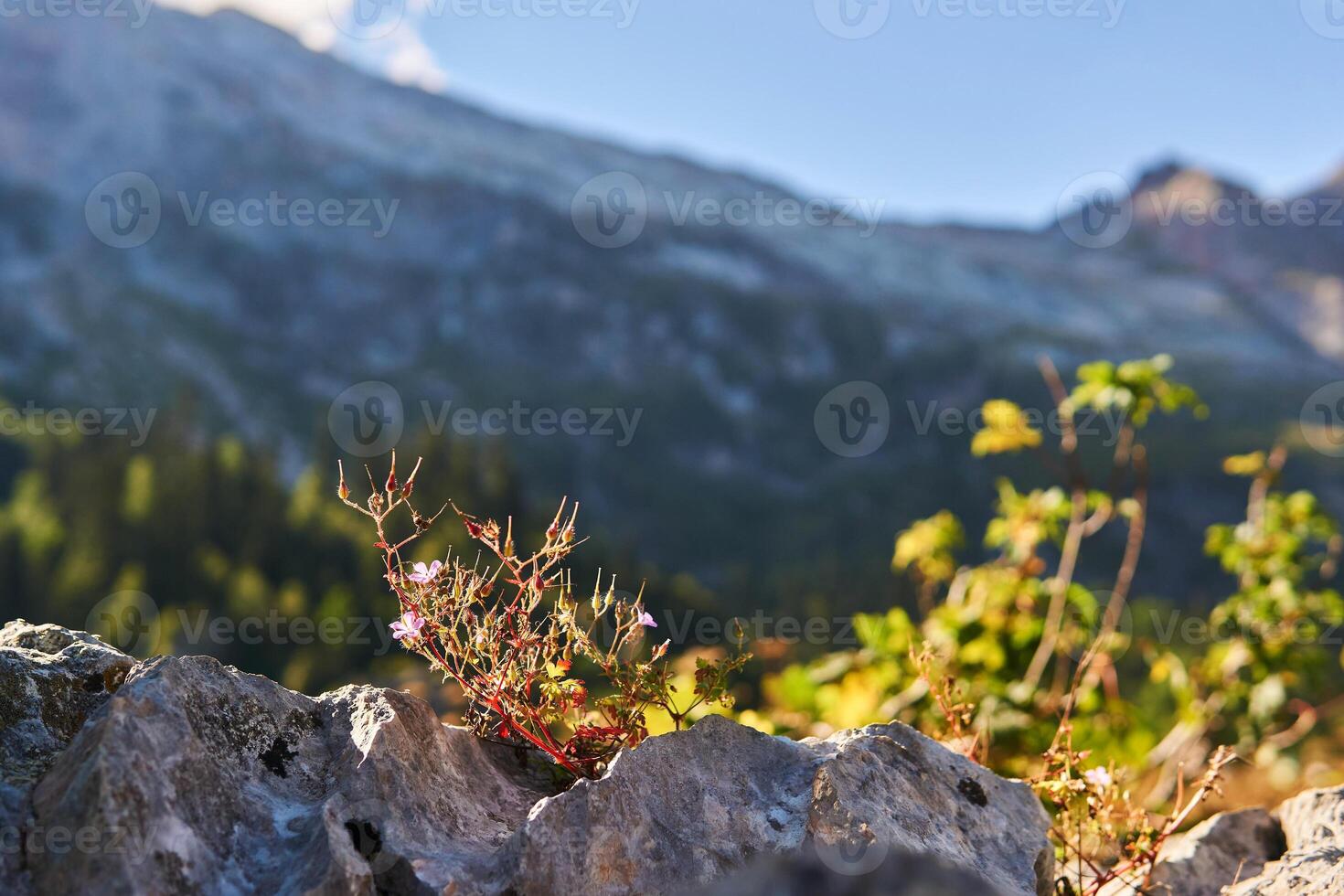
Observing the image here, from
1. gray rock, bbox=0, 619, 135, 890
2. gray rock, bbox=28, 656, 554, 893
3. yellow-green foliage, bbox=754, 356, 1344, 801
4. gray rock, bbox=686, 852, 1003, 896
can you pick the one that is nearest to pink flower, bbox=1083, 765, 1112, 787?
gray rock, bbox=686, 852, 1003, 896

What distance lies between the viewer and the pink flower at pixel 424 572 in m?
3.00

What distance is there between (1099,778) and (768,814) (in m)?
1.13

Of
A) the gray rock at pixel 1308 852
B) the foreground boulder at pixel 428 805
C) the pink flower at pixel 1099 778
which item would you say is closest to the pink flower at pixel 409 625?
the foreground boulder at pixel 428 805

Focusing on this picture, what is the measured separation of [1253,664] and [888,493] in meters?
177

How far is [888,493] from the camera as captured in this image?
590ft

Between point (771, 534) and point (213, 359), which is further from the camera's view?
point (213, 359)

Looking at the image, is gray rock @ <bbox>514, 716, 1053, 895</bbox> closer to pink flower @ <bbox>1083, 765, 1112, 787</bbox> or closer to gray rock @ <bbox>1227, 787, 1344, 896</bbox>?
pink flower @ <bbox>1083, 765, 1112, 787</bbox>

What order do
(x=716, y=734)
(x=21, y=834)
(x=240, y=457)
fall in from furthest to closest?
(x=240, y=457)
(x=716, y=734)
(x=21, y=834)

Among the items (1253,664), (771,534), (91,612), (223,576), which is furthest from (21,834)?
(771,534)

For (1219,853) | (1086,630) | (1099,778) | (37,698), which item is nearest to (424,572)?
(37,698)

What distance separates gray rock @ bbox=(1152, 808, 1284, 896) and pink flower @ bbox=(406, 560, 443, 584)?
8.41 feet

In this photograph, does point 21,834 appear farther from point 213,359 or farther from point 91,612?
point 213,359

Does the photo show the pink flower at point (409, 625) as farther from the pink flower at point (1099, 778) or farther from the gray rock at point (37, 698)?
the pink flower at point (1099, 778)

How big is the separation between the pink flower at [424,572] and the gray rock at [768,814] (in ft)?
2.57
